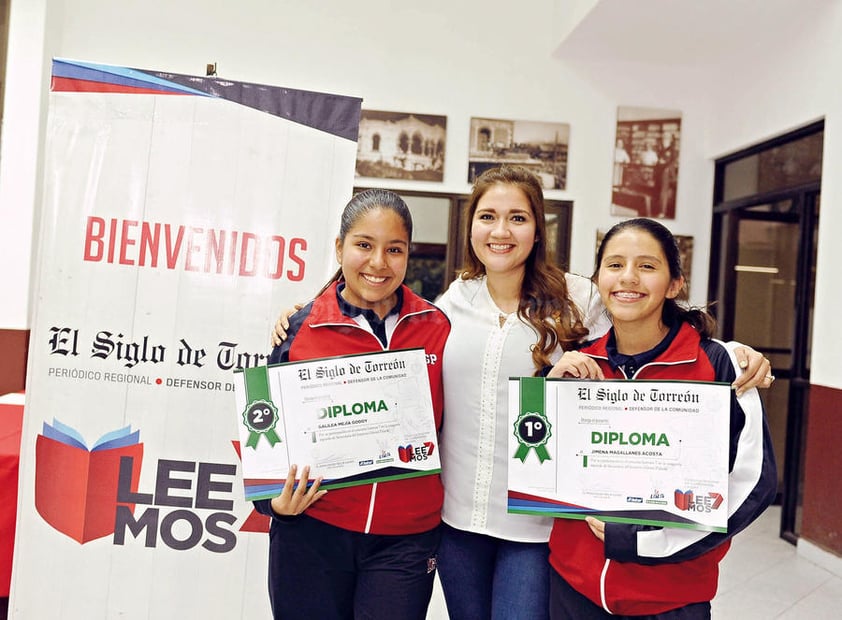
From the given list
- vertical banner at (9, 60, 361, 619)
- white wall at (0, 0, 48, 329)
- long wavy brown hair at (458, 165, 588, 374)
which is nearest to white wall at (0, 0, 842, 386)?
white wall at (0, 0, 48, 329)

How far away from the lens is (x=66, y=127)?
2.08m

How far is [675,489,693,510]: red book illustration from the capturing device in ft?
4.10

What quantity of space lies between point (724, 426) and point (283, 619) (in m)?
0.99

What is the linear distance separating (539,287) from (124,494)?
4.77 ft

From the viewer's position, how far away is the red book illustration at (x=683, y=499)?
1250 mm

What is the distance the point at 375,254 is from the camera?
1.52 m

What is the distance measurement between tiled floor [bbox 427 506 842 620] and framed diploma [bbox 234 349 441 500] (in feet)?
5.66

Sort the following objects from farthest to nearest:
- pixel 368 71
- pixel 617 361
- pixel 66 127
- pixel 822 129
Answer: pixel 368 71, pixel 822 129, pixel 66 127, pixel 617 361

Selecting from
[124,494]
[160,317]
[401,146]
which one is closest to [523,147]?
[401,146]

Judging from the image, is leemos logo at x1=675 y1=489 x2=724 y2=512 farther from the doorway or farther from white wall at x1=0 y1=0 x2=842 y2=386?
white wall at x1=0 y1=0 x2=842 y2=386

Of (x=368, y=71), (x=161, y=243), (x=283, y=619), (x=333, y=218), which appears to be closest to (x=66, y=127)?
(x=161, y=243)

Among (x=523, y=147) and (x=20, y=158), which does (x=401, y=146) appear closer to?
(x=523, y=147)

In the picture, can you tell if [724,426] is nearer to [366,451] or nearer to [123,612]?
[366,451]

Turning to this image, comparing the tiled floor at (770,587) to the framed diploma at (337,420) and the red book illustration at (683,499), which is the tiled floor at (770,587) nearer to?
the framed diploma at (337,420)
